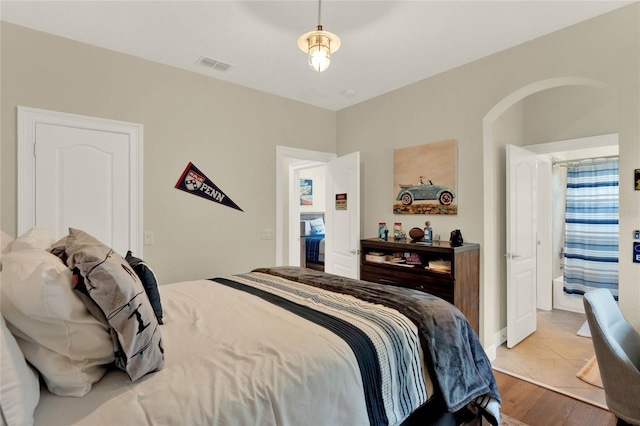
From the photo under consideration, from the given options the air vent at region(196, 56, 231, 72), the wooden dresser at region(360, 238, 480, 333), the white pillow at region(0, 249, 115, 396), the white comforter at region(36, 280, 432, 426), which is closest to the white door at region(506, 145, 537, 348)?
the wooden dresser at region(360, 238, 480, 333)

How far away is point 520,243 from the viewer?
3.39m

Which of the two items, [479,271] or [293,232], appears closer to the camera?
[479,271]

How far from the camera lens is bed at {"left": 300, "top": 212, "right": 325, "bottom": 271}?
6.26 m

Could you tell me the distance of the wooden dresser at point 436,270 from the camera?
2.81 metres

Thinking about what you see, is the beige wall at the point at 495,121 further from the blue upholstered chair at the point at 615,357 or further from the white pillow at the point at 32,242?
the white pillow at the point at 32,242

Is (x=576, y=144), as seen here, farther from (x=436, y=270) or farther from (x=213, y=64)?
(x=213, y=64)

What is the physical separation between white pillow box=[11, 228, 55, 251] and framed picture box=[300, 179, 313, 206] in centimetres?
623

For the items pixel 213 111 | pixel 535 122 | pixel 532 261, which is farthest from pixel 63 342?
pixel 535 122

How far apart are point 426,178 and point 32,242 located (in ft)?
10.4

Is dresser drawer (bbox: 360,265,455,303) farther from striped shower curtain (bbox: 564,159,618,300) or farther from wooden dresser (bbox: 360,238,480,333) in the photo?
striped shower curtain (bbox: 564,159,618,300)

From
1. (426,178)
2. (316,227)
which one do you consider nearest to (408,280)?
(426,178)

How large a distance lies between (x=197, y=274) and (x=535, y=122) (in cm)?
417

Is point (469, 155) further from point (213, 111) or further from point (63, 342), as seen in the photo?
point (63, 342)

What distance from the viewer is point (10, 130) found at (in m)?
2.43
